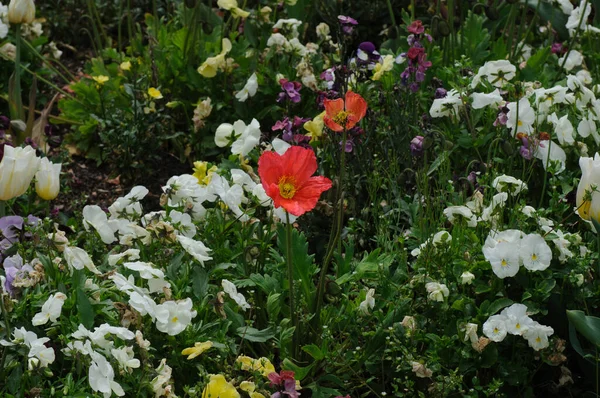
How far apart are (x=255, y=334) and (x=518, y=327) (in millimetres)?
662

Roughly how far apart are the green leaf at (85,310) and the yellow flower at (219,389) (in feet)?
1.12

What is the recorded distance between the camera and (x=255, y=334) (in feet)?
7.97

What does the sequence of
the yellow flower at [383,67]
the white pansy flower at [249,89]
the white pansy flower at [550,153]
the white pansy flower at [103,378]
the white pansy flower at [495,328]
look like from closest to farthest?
the white pansy flower at [103,378] < the white pansy flower at [495,328] < the white pansy flower at [550,153] < the yellow flower at [383,67] < the white pansy flower at [249,89]

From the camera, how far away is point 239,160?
3217 millimetres

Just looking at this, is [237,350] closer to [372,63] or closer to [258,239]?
[258,239]

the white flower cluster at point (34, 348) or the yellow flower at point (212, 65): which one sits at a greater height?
the white flower cluster at point (34, 348)

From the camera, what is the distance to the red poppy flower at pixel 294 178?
215 cm

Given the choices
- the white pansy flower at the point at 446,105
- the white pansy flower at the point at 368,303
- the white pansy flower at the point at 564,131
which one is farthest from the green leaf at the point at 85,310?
the white pansy flower at the point at 564,131

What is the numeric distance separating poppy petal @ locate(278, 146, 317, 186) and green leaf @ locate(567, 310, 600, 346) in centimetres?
70

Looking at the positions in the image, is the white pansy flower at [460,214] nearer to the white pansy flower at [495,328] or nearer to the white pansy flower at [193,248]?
the white pansy flower at [495,328]

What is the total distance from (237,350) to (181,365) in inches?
5.9

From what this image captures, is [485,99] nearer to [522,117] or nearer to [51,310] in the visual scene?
[522,117]

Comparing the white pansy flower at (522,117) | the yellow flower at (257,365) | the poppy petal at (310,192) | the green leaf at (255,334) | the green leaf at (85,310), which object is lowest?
the green leaf at (255,334)

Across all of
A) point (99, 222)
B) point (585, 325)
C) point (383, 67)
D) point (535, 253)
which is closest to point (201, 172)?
point (99, 222)
